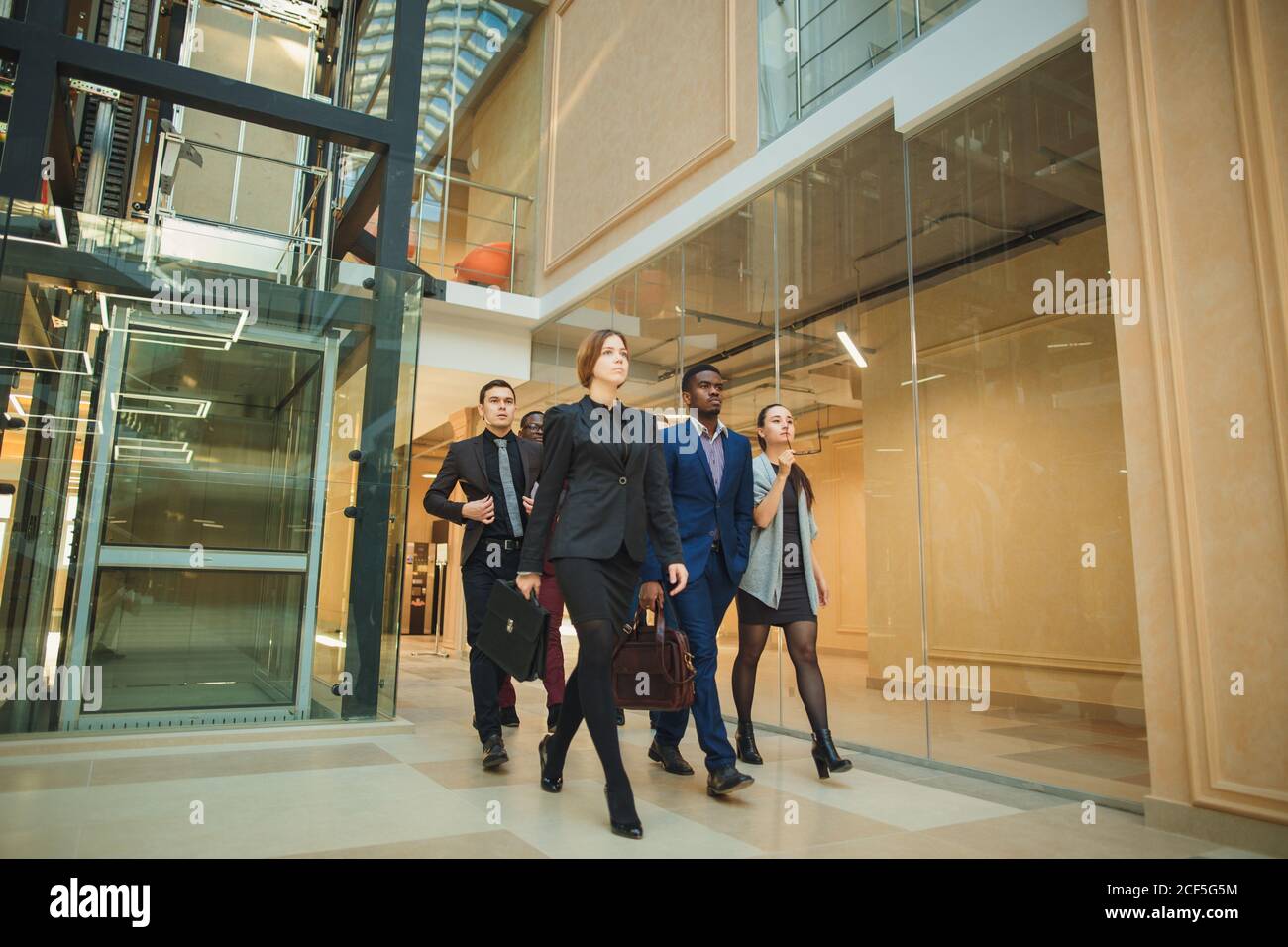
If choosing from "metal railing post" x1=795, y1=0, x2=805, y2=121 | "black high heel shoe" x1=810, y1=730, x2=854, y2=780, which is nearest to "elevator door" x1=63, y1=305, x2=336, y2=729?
"black high heel shoe" x1=810, y1=730, x2=854, y2=780

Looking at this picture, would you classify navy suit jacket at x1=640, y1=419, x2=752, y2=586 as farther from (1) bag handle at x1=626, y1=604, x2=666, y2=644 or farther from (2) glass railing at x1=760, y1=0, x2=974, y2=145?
(2) glass railing at x1=760, y1=0, x2=974, y2=145

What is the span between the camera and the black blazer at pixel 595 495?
2.65 metres

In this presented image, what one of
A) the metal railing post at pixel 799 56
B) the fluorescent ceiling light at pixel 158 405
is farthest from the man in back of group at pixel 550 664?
the metal railing post at pixel 799 56

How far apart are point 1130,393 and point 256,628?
13.9 feet

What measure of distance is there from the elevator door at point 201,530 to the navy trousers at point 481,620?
1194 mm

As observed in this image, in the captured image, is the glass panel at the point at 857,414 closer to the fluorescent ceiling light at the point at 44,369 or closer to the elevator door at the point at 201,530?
the elevator door at the point at 201,530

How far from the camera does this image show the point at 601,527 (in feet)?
8.69

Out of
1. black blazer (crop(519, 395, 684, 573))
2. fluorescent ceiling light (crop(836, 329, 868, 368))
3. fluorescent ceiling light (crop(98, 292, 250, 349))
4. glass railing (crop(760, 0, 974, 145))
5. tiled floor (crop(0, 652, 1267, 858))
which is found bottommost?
tiled floor (crop(0, 652, 1267, 858))

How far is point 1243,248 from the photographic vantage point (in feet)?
9.10

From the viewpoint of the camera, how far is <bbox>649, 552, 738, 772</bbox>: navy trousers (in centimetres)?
307

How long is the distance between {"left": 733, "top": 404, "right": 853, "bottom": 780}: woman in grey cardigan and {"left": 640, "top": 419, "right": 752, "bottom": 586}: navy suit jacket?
9cm

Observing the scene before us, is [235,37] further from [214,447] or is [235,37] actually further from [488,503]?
[488,503]

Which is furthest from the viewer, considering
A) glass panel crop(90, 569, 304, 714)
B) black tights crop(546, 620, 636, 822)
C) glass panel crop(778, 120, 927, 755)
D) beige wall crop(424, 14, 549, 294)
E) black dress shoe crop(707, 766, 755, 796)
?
beige wall crop(424, 14, 549, 294)

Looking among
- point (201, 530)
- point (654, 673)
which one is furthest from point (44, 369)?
point (654, 673)
